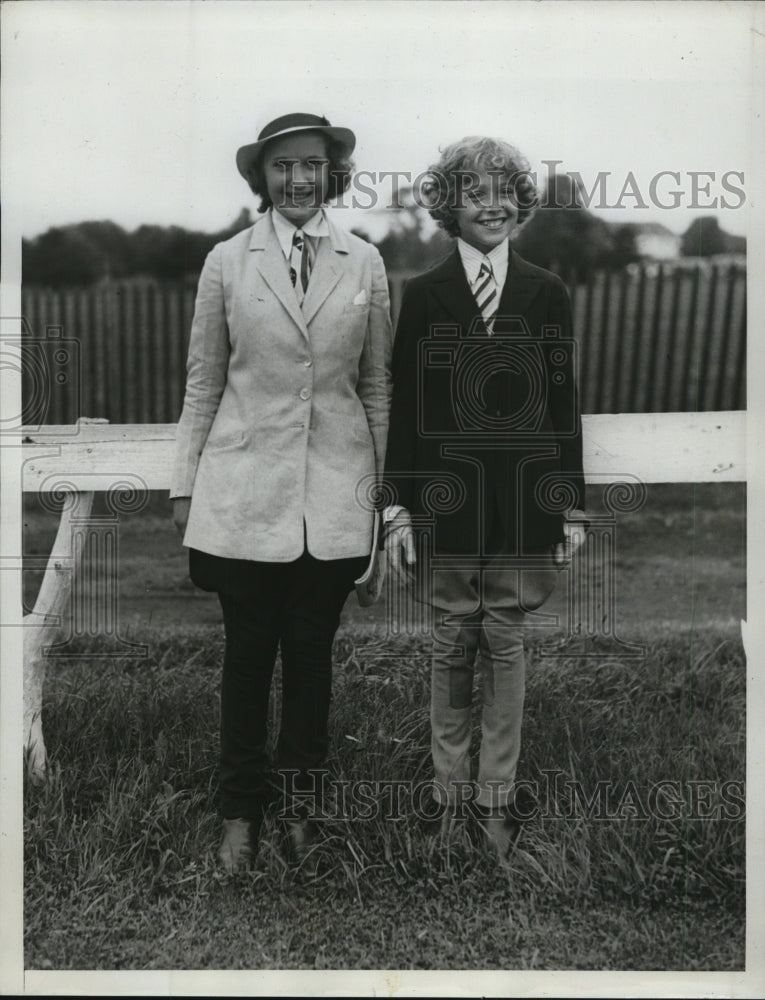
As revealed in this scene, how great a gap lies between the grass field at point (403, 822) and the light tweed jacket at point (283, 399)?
356 millimetres

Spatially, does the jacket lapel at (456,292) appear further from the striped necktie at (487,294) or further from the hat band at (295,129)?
the hat band at (295,129)

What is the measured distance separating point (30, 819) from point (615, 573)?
2161mm

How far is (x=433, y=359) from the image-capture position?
3629 millimetres

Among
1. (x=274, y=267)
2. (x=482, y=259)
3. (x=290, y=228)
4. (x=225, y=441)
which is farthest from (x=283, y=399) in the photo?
(x=482, y=259)

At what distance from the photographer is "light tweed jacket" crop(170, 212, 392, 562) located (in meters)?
3.55

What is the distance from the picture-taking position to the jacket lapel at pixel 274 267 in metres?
3.53

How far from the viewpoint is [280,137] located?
360cm

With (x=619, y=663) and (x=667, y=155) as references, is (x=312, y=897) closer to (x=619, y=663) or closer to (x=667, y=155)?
(x=619, y=663)

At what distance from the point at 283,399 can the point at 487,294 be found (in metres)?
0.74

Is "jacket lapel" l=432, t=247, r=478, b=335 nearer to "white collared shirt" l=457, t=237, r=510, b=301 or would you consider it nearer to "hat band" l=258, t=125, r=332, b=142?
"white collared shirt" l=457, t=237, r=510, b=301

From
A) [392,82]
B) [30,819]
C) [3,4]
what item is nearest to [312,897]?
[30,819]

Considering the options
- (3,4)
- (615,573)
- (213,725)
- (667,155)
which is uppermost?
(3,4)

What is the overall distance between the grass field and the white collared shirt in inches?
35.9

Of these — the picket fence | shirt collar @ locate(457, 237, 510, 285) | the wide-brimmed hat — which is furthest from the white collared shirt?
the wide-brimmed hat
